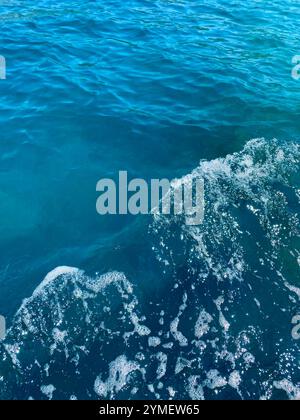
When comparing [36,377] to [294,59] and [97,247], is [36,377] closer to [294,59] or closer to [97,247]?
[97,247]

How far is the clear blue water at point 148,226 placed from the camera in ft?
18.7

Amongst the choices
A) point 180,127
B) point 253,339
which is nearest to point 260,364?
point 253,339

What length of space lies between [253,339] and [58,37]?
13122 millimetres

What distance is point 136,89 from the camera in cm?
1154

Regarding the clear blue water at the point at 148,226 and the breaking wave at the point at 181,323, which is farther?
the clear blue water at the point at 148,226
